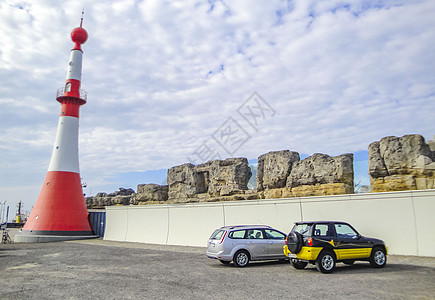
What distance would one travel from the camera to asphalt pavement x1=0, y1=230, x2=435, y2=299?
259 inches

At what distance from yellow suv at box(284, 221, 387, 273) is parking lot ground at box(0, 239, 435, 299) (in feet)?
1.17

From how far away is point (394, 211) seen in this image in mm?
11625

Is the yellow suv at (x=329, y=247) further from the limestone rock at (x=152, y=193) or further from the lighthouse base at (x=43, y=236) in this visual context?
the lighthouse base at (x=43, y=236)

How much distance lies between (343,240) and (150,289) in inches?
221

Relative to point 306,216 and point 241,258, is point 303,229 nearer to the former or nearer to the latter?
point 241,258

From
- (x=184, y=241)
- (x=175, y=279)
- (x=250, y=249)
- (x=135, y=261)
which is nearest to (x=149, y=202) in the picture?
(x=184, y=241)

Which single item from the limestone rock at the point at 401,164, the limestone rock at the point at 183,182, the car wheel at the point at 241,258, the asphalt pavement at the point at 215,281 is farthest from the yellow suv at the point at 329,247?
the limestone rock at the point at 183,182

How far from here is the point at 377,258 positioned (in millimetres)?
9461

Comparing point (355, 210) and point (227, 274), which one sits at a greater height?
point (355, 210)

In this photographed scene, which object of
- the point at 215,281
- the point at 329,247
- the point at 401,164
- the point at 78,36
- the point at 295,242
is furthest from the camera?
the point at 78,36

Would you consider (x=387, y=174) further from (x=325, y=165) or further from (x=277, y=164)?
(x=277, y=164)

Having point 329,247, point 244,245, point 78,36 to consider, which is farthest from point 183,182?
point 78,36

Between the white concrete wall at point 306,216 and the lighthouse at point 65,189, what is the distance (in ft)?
20.1

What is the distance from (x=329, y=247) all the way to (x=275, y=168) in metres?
7.31
